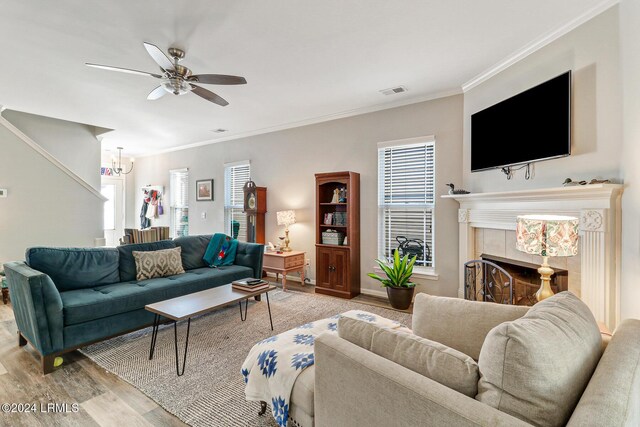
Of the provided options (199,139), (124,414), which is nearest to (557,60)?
(124,414)

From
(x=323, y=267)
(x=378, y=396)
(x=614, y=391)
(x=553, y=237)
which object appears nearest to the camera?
(x=614, y=391)

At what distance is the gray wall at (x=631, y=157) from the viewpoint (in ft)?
6.46

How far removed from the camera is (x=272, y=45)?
271 centimetres

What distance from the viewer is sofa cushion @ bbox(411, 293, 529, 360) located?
4.77ft

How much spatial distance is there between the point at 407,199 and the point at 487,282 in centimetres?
143

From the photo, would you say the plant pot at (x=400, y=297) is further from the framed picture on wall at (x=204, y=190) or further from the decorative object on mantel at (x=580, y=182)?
the framed picture on wall at (x=204, y=190)

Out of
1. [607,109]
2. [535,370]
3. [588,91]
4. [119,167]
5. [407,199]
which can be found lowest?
[535,370]

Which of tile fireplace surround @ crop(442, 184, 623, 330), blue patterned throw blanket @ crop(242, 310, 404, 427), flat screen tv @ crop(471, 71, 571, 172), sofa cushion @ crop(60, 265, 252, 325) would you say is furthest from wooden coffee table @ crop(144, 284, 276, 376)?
flat screen tv @ crop(471, 71, 571, 172)

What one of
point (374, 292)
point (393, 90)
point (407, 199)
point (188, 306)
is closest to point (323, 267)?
point (374, 292)

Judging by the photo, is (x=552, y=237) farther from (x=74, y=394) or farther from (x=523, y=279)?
(x=74, y=394)

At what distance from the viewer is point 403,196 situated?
419 cm

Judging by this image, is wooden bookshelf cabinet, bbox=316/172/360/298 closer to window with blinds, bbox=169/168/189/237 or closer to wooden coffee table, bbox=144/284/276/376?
wooden coffee table, bbox=144/284/276/376

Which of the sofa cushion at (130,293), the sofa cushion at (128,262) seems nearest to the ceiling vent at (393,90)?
the sofa cushion at (130,293)

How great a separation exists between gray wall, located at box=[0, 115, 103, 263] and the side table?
123 inches
